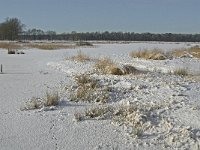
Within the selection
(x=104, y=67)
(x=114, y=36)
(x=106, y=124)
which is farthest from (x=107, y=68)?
(x=114, y=36)

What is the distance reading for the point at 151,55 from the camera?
70.6ft

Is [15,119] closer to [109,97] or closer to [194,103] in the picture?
[109,97]

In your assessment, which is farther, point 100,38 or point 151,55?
point 100,38

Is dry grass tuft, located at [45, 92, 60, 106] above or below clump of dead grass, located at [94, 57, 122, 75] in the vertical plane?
below

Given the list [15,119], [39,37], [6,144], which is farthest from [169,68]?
[39,37]

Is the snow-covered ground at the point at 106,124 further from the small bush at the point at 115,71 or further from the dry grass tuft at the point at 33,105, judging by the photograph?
the small bush at the point at 115,71

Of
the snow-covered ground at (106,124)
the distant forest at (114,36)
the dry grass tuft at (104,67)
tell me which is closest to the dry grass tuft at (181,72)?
the dry grass tuft at (104,67)

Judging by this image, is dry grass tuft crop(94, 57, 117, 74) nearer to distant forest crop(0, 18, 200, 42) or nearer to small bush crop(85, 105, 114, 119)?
small bush crop(85, 105, 114, 119)

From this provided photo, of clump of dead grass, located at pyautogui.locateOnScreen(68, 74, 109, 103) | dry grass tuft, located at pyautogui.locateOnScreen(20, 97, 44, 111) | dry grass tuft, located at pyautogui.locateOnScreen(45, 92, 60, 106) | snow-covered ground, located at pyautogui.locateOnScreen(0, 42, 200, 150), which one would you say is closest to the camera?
snow-covered ground, located at pyautogui.locateOnScreen(0, 42, 200, 150)

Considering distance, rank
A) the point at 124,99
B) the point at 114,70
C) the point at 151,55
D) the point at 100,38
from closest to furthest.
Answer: the point at 124,99, the point at 114,70, the point at 151,55, the point at 100,38

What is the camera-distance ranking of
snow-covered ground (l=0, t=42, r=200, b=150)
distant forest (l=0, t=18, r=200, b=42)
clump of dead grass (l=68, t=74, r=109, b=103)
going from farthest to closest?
distant forest (l=0, t=18, r=200, b=42) → clump of dead grass (l=68, t=74, r=109, b=103) → snow-covered ground (l=0, t=42, r=200, b=150)

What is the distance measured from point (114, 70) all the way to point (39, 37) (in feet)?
483

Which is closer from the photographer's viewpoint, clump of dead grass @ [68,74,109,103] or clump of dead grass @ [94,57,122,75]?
clump of dead grass @ [68,74,109,103]

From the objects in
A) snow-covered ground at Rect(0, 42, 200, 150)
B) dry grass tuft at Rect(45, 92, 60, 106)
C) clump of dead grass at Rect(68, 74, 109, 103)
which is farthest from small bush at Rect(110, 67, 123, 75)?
dry grass tuft at Rect(45, 92, 60, 106)
